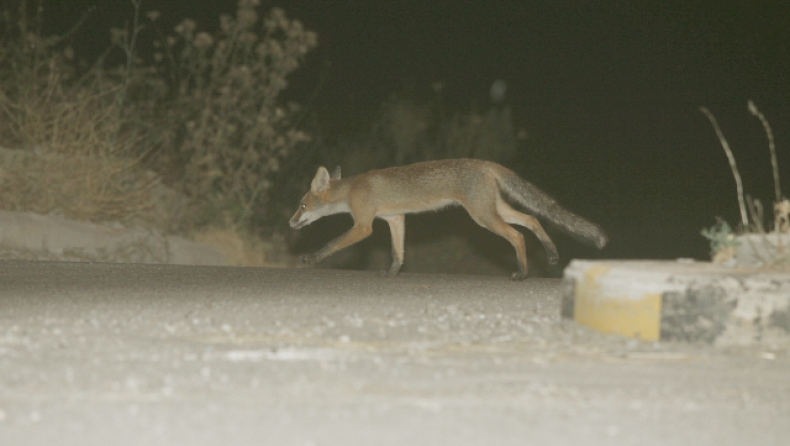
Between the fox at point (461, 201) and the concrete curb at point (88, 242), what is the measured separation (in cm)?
206

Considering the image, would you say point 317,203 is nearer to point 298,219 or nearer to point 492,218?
point 298,219

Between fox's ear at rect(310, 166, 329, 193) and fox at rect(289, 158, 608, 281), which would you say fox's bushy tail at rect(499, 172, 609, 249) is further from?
fox's ear at rect(310, 166, 329, 193)

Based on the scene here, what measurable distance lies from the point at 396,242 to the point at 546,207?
164cm

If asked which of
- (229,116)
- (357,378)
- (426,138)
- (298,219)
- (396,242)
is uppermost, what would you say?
(426,138)

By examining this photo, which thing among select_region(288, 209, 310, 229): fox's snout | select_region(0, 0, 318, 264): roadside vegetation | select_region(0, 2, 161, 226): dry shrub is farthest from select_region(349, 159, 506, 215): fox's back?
select_region(0, 2, 161, 226): dry shrub

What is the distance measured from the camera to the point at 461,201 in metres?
10.7

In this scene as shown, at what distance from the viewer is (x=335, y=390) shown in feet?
12.9

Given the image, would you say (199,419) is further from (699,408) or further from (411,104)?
(411,104)

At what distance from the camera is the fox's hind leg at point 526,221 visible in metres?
10.2

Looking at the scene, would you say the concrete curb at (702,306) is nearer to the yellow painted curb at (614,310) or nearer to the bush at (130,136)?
the yellow painted curb at (614,310)

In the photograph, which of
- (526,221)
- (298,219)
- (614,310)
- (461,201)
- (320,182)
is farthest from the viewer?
(298,219)

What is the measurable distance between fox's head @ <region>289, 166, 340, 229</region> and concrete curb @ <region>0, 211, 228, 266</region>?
50.0 inches

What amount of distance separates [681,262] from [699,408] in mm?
2801

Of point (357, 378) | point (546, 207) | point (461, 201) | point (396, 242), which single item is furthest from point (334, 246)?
point (357, 378)
